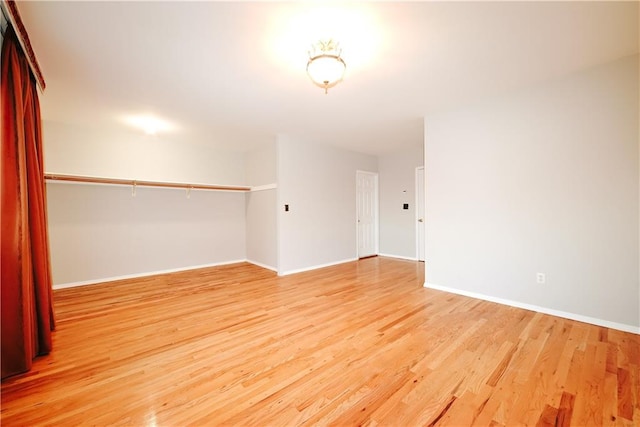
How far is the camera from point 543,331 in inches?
100

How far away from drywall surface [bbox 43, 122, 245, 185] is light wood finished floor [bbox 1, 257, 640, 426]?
2252mm

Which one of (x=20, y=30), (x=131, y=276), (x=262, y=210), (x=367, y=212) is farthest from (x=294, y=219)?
(x=20, y=30)

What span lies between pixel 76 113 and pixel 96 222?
68.0 inches

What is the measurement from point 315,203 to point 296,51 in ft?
10.8

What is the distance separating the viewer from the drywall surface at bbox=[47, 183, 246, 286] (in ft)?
13.6

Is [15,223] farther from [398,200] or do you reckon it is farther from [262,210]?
[398,200]

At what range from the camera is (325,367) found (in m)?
2.02

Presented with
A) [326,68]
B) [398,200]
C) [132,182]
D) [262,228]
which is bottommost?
[262,228]

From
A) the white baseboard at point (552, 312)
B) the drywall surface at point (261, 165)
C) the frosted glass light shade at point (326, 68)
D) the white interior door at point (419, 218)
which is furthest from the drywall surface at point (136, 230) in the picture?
the white baseboard at point (552, 312)

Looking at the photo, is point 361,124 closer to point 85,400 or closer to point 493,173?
point 493,173

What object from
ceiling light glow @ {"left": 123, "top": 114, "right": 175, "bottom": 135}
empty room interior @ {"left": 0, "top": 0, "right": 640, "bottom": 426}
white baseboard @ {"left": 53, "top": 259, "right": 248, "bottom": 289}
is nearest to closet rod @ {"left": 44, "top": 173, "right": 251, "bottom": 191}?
empty room interior @ {"left": 0, "top": 0, "right": 640, "bottom": 426}

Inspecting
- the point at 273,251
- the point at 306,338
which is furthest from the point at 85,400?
the point at 273,251

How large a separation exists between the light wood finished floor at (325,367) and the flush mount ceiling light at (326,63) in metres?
2.33

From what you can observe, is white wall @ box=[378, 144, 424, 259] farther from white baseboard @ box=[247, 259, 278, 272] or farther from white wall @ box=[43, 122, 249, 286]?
white wall @ box=[43, 122, 249, 286]
